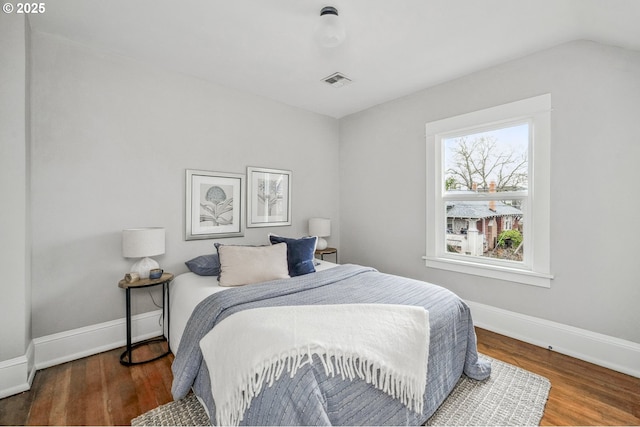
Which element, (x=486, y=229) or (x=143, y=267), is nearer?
(x=143, y=267)

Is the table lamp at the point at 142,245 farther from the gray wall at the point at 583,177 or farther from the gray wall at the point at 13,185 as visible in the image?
the gray wall at the point at 583,177

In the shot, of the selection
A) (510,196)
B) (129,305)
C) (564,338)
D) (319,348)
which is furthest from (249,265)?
(564,338)

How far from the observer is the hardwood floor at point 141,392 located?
1.63 metres

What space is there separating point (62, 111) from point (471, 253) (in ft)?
13.0

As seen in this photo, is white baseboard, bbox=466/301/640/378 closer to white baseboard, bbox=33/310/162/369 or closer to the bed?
the bed

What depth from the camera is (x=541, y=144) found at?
8.02 ft

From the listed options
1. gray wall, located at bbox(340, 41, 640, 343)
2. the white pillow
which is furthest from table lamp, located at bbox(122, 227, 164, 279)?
gray wall, located at bbox(340, 41, 640, 343)

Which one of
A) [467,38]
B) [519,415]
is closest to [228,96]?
[467,38]

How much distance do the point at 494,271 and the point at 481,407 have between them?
1.42 meters

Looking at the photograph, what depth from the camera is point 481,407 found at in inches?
66.7

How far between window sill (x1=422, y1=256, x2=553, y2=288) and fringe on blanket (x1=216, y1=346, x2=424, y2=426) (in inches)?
72.6

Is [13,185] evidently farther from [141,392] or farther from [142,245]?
[141,392]

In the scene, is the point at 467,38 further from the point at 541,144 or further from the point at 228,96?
the point at 228,96

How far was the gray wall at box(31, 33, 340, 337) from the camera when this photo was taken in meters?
2.19
